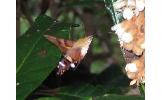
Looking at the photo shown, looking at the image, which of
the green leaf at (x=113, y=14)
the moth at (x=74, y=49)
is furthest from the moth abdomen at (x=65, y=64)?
the green leaf at (x=113, y=14)

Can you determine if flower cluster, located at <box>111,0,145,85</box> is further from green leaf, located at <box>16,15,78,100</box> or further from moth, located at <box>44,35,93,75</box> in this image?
green leaf, located at <box>16,15,78,100</box>

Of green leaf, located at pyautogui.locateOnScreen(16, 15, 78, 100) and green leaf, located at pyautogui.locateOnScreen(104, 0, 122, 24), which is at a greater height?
green leaf, located at pyautogui.locateOnScreen(104, 0, 122, 24)

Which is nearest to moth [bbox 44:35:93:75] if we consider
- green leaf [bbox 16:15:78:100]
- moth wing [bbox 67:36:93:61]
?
moth wing [bbox 67:36:93:61]

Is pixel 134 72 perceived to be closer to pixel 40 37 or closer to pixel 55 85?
pixel 40 37

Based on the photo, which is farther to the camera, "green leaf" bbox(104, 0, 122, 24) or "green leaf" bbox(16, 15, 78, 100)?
"green leaf" bbox(16, 15, 78, 100)

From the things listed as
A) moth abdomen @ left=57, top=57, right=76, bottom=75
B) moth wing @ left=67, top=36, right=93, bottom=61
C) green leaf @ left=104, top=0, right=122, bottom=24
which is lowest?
moth abdomen @ left=57, top=57, right=76, bottom=75

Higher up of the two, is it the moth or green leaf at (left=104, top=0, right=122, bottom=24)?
green leaf at (left=104, top=0, right=122, bottom=24)

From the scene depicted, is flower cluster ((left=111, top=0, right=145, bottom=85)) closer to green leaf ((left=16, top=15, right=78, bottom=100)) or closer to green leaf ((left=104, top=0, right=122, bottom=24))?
green leaf ((left=104, top=0, right=122, bottom=24))

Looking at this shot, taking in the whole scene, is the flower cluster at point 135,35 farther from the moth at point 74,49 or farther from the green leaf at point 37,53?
the green leaf at point 37,53
